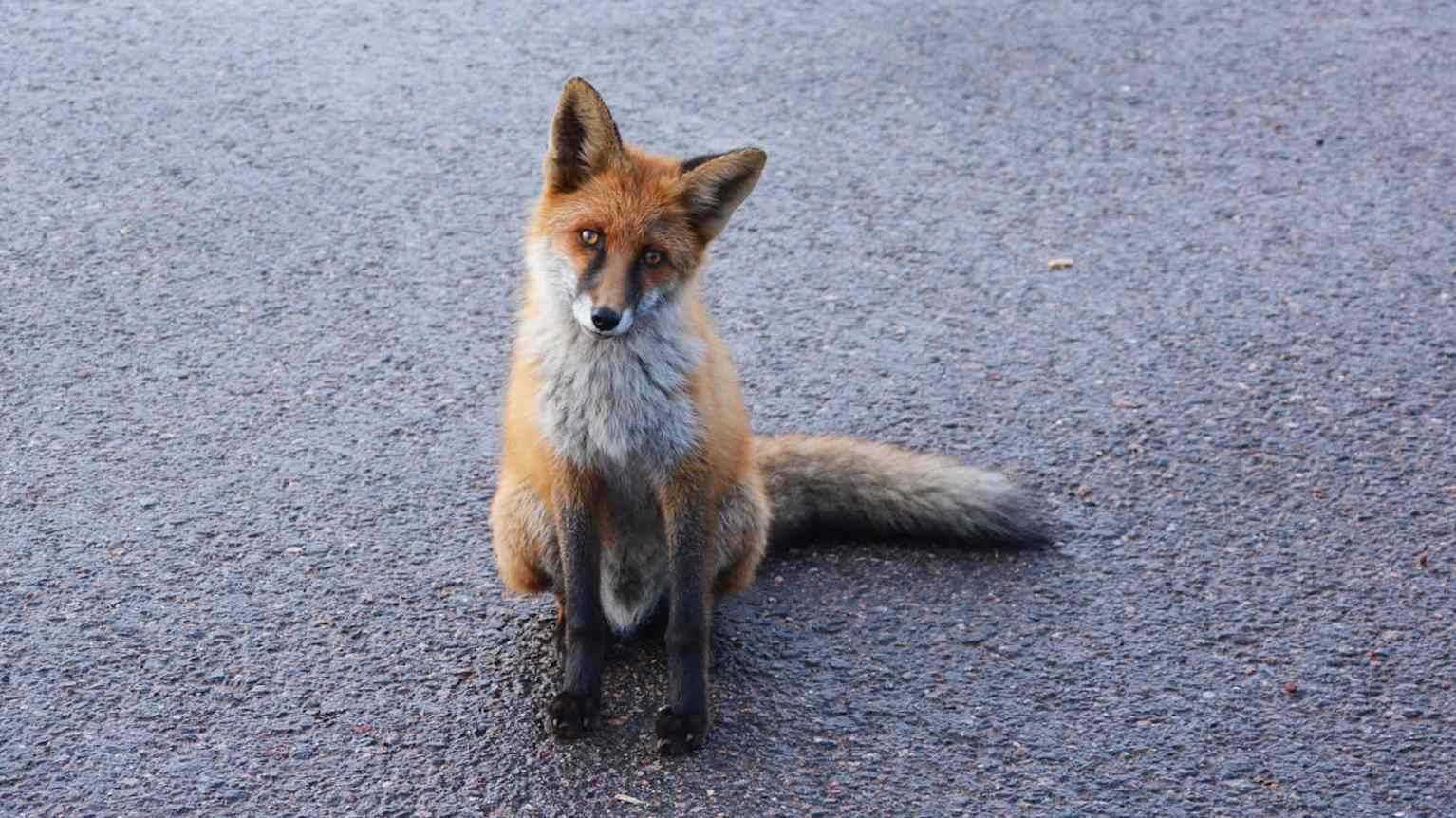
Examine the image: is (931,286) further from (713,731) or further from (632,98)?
(713,731)

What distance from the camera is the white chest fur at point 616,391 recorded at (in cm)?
385

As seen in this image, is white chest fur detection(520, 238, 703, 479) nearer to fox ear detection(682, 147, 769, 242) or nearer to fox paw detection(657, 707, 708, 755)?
fox ear detection(682, 147, 769, 242)

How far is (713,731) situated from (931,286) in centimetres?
274

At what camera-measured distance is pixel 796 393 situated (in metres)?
5.46

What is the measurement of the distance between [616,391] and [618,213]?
44cm

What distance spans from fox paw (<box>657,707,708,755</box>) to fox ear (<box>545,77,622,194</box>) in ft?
4.39

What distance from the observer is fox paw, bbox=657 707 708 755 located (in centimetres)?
375

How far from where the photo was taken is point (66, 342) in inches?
215

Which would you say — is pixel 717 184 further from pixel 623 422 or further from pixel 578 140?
pixel 623 422

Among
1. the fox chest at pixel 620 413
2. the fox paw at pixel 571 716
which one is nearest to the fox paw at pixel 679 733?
the fox paw at pixel 571 716

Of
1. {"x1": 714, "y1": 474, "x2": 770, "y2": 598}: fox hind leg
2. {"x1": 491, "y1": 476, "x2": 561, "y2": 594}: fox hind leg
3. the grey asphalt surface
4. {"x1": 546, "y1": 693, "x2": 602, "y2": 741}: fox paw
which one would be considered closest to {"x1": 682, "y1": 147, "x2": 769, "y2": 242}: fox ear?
{"x1": 714, "y1": 474, "x2": 770, "y2": 598}: fox hind leg

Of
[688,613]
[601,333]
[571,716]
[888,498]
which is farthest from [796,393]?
[571,716]

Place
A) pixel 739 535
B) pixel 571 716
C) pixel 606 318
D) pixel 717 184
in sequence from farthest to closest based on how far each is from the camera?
pixel 739 535
pixel 717 184
pixel 571 716
pixel 606 318

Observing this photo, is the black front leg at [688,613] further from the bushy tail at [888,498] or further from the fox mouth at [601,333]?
the bushy tail at [888,498]
